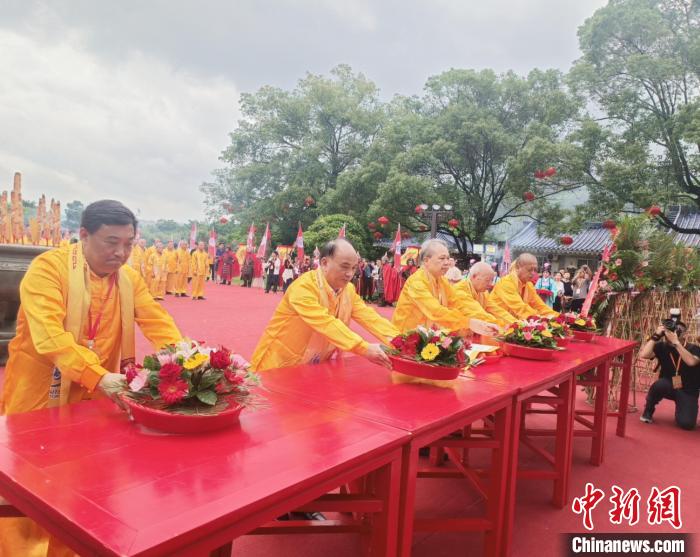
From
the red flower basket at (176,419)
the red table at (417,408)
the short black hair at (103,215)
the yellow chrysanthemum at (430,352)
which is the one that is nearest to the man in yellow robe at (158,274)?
the red table at (417,408)

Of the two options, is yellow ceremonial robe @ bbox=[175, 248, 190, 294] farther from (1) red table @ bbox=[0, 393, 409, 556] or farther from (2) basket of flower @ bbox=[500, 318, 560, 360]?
(1) red table @ bbox=[0, 393, 409, 556]

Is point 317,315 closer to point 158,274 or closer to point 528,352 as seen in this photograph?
point 528,352

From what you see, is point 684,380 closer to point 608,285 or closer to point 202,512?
point 608,285

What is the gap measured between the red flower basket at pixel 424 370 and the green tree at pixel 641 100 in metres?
15.1

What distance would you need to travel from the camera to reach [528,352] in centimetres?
338

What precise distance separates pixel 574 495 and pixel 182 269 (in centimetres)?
1378

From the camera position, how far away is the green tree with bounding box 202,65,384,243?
92.7ft

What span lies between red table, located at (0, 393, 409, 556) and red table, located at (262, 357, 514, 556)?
0.10 m

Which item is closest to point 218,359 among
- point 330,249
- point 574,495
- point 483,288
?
point 330,249

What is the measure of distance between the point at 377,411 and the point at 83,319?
4.23 ft

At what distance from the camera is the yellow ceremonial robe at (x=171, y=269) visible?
15.0 meters

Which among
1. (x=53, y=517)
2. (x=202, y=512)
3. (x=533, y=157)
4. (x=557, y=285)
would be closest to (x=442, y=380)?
(x=202, y=512)

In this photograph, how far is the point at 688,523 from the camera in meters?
3.05

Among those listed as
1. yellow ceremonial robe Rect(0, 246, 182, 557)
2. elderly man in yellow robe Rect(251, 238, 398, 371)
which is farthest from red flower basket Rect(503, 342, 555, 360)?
yellow ceremonial robe Rect(0, 246, 182, 557)
